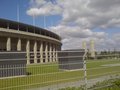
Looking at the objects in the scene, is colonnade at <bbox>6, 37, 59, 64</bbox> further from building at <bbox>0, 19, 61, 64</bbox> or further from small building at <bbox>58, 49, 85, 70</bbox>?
small building at <bbox>58, 49, 85, 70</bbox>

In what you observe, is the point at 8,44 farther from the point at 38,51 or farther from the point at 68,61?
the point at 38,51

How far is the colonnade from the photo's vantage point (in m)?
8.87

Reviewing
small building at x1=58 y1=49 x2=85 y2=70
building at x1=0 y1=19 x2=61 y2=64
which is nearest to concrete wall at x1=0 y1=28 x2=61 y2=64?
building at x1=0 y1=19 x2=61 y2=64

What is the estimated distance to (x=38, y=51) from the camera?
11.0m

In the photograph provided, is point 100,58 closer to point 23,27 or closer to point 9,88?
point 9,88

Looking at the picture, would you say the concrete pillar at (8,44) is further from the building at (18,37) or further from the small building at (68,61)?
the small building at (68,61)

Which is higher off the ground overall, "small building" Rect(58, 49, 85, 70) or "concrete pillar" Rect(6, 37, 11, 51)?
"concrete pillar" Rect(6, 37, 11, 51)

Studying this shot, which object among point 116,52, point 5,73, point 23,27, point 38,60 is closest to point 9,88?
point 5,73

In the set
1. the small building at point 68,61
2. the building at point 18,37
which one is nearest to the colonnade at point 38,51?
the building at point 18,37

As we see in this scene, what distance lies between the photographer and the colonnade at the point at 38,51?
8866mm

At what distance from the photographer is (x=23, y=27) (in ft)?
215

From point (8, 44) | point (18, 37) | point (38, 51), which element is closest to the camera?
point (38, 51)

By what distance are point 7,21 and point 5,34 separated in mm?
5409

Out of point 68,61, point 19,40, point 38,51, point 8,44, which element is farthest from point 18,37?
point 38,51
